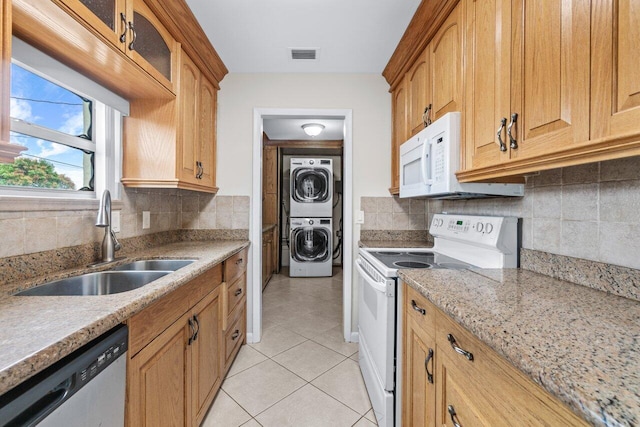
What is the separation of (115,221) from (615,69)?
215 cm

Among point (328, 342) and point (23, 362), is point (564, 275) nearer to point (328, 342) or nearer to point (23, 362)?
point (23, 362)

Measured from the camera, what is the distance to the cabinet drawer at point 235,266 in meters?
1.76

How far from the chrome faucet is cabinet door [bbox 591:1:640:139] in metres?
1.89

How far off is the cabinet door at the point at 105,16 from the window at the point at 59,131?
0.28m

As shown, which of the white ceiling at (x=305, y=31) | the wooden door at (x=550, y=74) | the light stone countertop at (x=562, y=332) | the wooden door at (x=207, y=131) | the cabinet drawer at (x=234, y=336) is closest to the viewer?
the light stone countertop at (x=562, y=332)

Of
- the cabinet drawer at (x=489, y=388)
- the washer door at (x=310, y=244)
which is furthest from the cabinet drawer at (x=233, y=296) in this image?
the washer door at (x=310, y=244)

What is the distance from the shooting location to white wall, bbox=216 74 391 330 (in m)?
2.38

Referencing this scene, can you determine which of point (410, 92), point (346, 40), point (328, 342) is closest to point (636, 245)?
point (410, 92)

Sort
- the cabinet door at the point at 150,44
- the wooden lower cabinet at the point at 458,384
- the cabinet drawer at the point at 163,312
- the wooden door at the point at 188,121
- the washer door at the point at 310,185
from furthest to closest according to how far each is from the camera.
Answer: the washer door at the point at 310,185 < the wooden door at the point at 188,121 < the cabinet door at the point at 150,44 < the cabinet drawer at the point at 163,312 < the wooden lower cabinet at the point at 458,384

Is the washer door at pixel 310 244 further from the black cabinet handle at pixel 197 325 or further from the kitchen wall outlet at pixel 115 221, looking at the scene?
the black cabinet handle at pixel 197 325

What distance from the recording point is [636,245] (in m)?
0.84

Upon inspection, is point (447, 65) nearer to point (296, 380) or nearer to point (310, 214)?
point (296, 380)

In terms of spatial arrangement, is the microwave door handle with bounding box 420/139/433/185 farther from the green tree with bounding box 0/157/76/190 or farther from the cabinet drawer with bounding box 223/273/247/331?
the green tree with bounding box 0/157/76/190

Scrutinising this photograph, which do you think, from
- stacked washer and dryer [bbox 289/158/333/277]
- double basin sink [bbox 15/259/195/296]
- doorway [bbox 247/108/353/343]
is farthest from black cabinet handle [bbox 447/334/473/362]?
stacked washer and dryer [bbox 289/158/333/277]
